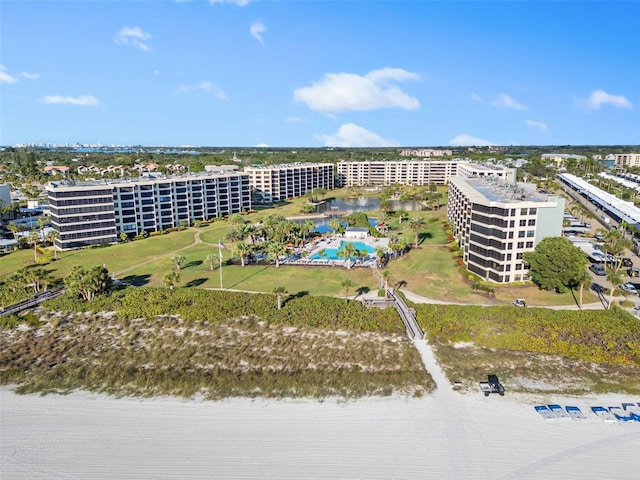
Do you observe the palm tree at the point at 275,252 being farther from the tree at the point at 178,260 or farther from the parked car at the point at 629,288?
the parked car at the point at 629,288

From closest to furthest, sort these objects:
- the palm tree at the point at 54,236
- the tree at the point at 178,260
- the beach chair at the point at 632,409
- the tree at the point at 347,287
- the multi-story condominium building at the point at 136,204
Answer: the beach chair at the point at 632,409 → the tree at the point at 347,287 → the tree at the point at 178,260 → the palm tree at the point at 54,236 → the multi-story condominium building at the point at 136,204

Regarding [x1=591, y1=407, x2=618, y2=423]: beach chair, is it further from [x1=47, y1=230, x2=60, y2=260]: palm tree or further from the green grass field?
[x1=47, y1=230, x2=60, y2=260]: palm tree

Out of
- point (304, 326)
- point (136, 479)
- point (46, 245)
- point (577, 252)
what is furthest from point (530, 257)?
point (46, 245)

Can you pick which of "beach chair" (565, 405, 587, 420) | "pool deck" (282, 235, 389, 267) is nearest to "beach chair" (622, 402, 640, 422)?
"beach chair" (565, 405, 587, 420)

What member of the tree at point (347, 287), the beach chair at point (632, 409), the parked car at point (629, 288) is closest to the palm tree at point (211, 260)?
the tree at point (347, 287)

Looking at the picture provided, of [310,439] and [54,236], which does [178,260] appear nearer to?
[54,236]

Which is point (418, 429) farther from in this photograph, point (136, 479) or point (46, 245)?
point (46, 245)
